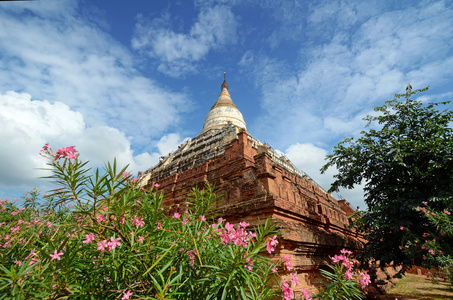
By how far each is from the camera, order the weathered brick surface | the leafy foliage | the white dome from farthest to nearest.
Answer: the white dome < the weathered brick surface < the leafy foliage

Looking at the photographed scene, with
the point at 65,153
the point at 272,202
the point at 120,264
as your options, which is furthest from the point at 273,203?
the point at 65,153

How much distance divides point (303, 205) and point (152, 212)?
5.47 m

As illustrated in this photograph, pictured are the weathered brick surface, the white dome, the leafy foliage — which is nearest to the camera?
the leafy foliage

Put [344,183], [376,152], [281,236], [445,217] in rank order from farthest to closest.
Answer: [344,183] < [376,152] < [445,217] < [281,236]

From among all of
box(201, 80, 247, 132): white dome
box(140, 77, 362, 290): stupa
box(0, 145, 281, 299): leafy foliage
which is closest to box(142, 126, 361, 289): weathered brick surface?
box(140, 77, 362, 290): stupa

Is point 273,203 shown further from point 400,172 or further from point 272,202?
point 400,172

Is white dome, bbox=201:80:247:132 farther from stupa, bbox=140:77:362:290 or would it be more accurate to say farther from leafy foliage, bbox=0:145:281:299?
leafy foliage, bbox=0:145:281:299

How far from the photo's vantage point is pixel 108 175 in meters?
2.15

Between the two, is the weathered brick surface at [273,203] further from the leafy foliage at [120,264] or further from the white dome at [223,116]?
the white dome at [223,116]

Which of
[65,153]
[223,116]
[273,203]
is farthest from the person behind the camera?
[223,116]

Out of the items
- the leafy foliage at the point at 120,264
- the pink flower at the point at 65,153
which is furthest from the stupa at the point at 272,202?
the pink flower at the point at 65,153

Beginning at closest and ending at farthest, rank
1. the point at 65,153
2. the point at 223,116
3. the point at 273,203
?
1. the point at 65,153
2. the point at 273,203
3. the point at 223,116

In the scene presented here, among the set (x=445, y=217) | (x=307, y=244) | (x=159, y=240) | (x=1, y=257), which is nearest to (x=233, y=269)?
(x=159, y=240)

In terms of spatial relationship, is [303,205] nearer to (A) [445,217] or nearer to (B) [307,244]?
(B) [307,244]
